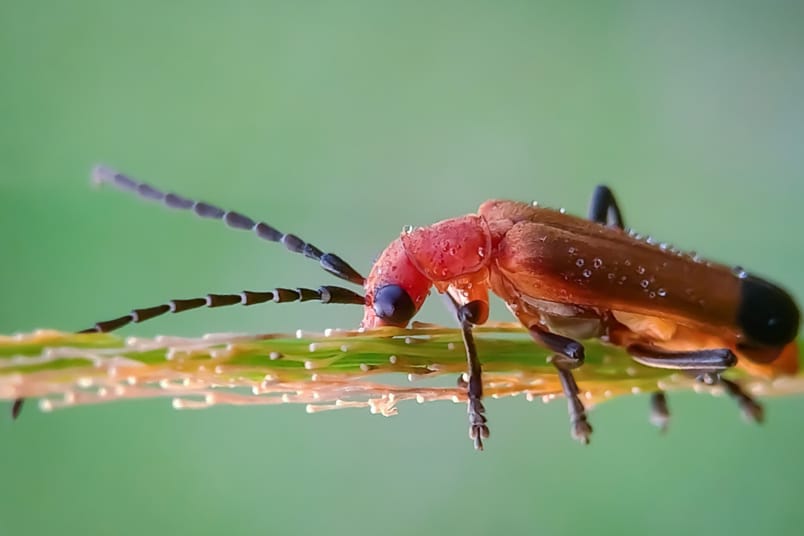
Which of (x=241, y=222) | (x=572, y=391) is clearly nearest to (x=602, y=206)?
(x=572, y=391)

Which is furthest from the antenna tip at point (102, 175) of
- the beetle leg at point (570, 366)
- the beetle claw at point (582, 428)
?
the beetle claw at point (582, 428)

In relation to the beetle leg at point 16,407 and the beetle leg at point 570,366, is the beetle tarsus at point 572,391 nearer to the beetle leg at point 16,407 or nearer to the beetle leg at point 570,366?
the beetle leg at point 570,366

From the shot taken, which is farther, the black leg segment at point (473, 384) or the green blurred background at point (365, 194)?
the green blurred background at point (365, 194)

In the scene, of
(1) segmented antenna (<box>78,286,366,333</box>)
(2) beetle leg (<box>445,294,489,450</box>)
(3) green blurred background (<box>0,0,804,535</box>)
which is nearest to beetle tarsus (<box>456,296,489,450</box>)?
(2) beetle leg (<box>445,294,489,450</box>)

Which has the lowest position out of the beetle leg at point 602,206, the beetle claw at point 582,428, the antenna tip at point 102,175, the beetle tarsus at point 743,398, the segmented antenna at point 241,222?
the beetle claw at point 582,428

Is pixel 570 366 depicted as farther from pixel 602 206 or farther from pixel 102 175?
pixel 102 175

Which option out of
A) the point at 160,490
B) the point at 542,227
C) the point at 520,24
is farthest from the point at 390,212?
the point at 542,227
